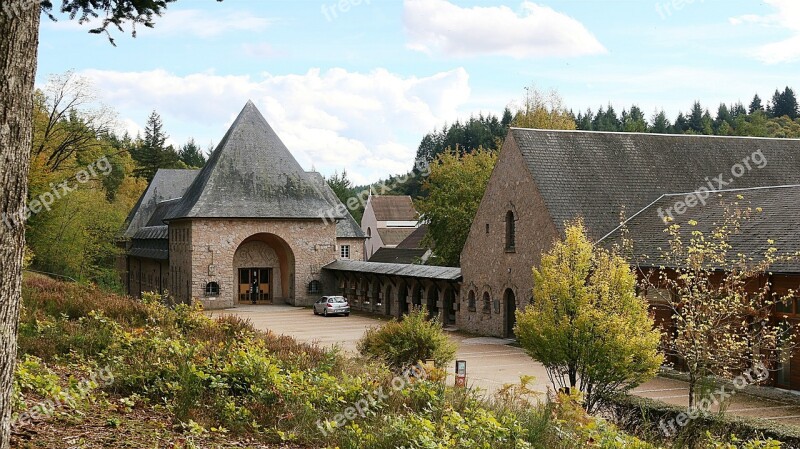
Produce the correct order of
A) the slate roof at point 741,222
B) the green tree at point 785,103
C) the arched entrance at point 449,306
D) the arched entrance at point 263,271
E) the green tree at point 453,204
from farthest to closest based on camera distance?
the green tree at point 785,103
the arched entrance at point 263,271
the green tree at point 453,204
the arched entrance at point 449,306
the slate roof at point 741,222

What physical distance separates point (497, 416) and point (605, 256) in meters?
→ 8.03

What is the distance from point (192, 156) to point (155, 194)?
54.1 metres

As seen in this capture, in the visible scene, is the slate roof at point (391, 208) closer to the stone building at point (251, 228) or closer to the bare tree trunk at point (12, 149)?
the stone building at point (251, 228)

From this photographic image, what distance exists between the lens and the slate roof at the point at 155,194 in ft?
214

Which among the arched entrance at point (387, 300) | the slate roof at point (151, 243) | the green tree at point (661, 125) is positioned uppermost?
the green tree at point (661, 125)

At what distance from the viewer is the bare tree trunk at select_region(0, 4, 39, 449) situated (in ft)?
18.9

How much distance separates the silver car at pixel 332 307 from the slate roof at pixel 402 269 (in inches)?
81.5

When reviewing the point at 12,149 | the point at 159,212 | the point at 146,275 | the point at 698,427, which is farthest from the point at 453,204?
the point at 12,149

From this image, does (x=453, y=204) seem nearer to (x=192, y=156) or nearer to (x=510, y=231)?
(x=510, y=231)

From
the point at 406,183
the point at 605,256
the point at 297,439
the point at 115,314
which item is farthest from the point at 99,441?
the point at 406,183

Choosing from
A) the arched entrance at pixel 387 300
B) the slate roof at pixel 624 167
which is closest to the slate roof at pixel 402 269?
the arched entrance at pixel 387 300

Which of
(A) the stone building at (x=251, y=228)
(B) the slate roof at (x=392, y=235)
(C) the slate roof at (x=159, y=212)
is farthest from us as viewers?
(B) the slate roof at (x=392, y=235)

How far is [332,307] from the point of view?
4256cm

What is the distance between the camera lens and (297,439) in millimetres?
8781
